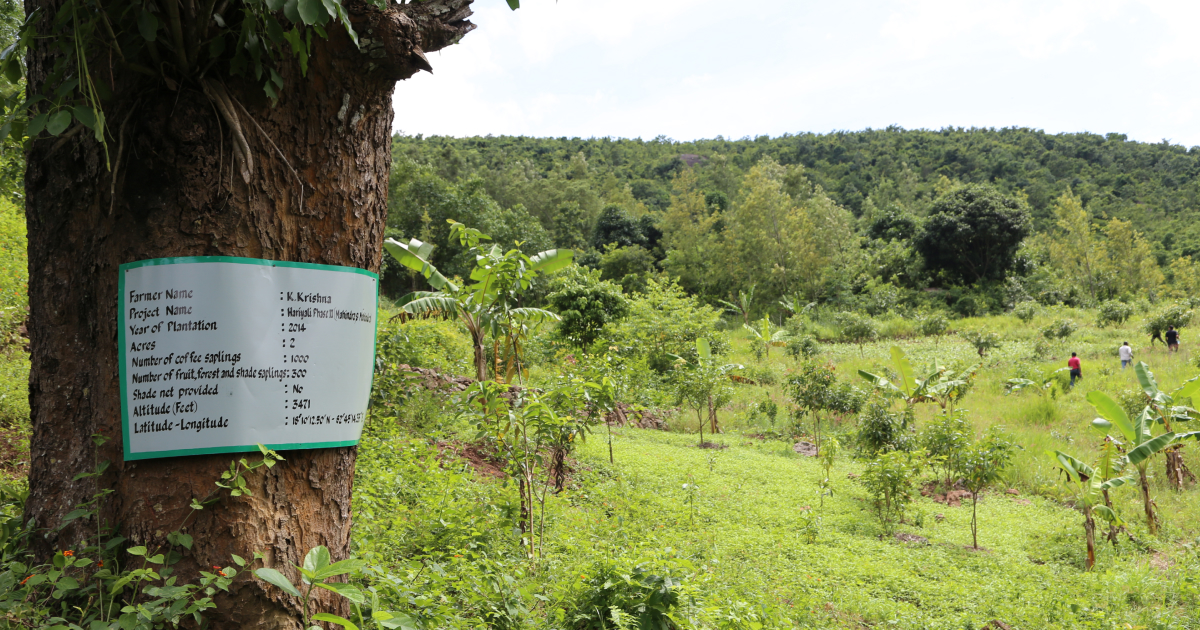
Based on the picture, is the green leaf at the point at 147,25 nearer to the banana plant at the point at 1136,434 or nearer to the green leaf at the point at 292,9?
the green leaf at the point at 292,9

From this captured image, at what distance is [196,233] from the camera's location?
1.74 metres

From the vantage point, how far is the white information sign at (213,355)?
1.71 m

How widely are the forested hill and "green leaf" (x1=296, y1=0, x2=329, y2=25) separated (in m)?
34.5

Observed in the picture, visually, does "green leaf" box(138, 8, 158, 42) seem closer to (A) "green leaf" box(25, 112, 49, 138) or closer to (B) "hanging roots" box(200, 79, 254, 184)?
(B) "hanging roots" box(200, 79, 254, 184)

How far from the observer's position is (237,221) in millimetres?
1776

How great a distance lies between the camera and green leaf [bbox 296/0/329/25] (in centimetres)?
142

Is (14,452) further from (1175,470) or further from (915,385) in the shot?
(1175,470)

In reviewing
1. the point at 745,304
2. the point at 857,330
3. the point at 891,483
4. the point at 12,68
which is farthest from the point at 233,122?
the point at 745,304

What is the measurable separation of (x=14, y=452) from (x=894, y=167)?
62.6m

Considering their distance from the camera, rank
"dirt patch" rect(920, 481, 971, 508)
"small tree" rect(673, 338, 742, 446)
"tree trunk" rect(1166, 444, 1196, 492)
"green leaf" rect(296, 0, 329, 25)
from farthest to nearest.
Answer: "small tree" rect(673, 338, 742, 446) < "dirt patch" rect(920, 481, 971, 508) < "tree trunk" rect(1166, 444, 1196, 492) < "green leaf" rect(296, 0, 329, 25)

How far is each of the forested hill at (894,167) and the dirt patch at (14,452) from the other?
31608 mm

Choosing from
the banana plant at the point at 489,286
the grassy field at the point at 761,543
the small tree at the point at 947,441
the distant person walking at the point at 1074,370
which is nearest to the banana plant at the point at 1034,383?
the distant person walking at the point at 1074,370

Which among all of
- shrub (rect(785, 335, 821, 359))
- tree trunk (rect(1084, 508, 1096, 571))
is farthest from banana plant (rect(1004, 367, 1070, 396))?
tree trunk (rect(1084, 508, 1096, 571))

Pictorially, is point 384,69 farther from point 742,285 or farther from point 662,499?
point 742,285
